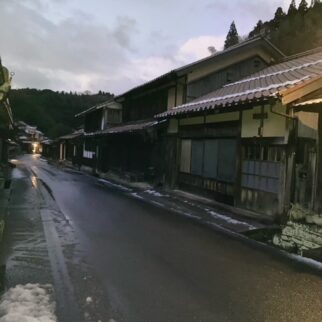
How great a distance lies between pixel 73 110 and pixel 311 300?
10285cm

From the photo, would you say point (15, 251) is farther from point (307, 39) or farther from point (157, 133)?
point (307, 39)

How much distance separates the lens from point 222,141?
15.9m

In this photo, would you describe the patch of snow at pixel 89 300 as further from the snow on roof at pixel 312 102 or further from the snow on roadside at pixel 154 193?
the snow on roadside at pixel 154 193

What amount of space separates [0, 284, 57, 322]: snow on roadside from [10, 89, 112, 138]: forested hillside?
95354 mm

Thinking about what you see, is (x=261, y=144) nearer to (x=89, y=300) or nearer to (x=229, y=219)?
(x=229, y=219)

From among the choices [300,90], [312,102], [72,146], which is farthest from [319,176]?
[72,146]

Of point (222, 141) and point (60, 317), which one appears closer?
point (60, 317)

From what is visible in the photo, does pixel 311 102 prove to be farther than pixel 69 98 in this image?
No

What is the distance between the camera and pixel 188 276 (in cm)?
660

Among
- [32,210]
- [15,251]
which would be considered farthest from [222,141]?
Answer: [15,251]

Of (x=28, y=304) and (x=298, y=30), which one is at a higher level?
(x=298, y=30)

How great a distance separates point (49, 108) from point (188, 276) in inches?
4420

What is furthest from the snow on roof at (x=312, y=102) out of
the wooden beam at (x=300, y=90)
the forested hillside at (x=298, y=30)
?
the forested hillside at (x=298, y=30)

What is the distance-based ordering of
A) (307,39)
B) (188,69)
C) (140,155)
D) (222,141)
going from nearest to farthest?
(222,141) < (188,69) < (140,155) < (307,39)
